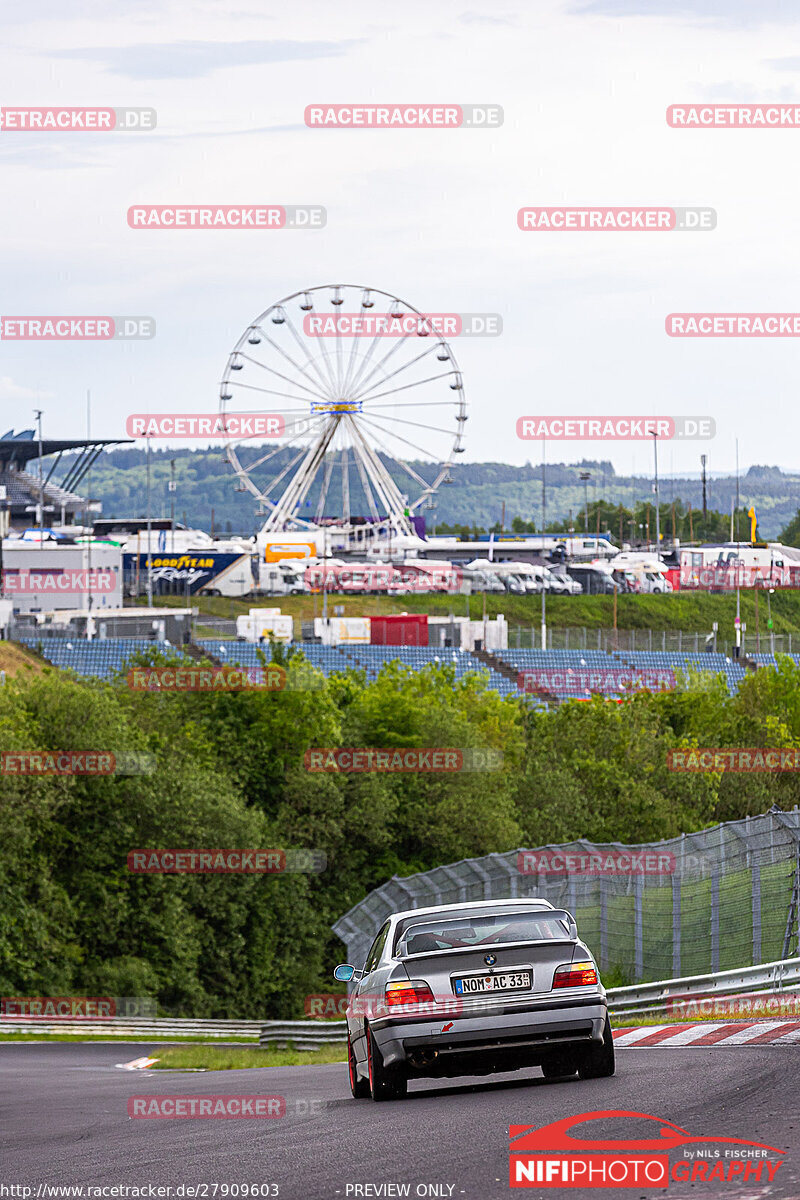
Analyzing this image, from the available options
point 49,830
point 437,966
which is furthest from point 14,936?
point 437,966

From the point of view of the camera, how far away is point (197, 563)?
11669 cm

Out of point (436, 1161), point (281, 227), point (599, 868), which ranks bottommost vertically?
point (599, 868)

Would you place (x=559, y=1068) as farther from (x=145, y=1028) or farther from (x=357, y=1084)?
(x=145, y=1028)

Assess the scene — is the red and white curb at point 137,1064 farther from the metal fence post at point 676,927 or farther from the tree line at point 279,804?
the tree line at point 279,804

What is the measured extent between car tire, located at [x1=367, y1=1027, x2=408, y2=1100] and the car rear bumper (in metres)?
0.25

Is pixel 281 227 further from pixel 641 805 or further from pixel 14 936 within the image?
pixel 641 805

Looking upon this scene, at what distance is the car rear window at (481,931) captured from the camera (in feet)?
31.2

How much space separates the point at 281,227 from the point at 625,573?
3517 inches

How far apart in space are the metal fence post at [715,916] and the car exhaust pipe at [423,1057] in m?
7.60

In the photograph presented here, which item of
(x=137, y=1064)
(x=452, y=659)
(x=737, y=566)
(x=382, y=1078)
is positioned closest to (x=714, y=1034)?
(x=382, y=1078)

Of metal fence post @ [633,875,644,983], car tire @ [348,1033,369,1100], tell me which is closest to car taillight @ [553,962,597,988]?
car tire @ [348,1033,369,1100]

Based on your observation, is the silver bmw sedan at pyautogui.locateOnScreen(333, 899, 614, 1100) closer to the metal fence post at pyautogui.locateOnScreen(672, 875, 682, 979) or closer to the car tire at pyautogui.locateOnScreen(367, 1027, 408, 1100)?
the car tire at pyautogui.locateOnScreen(367, 1027, 408, 1100)

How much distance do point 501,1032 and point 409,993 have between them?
558 mm

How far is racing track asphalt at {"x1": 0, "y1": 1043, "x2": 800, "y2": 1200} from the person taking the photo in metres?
6.96
